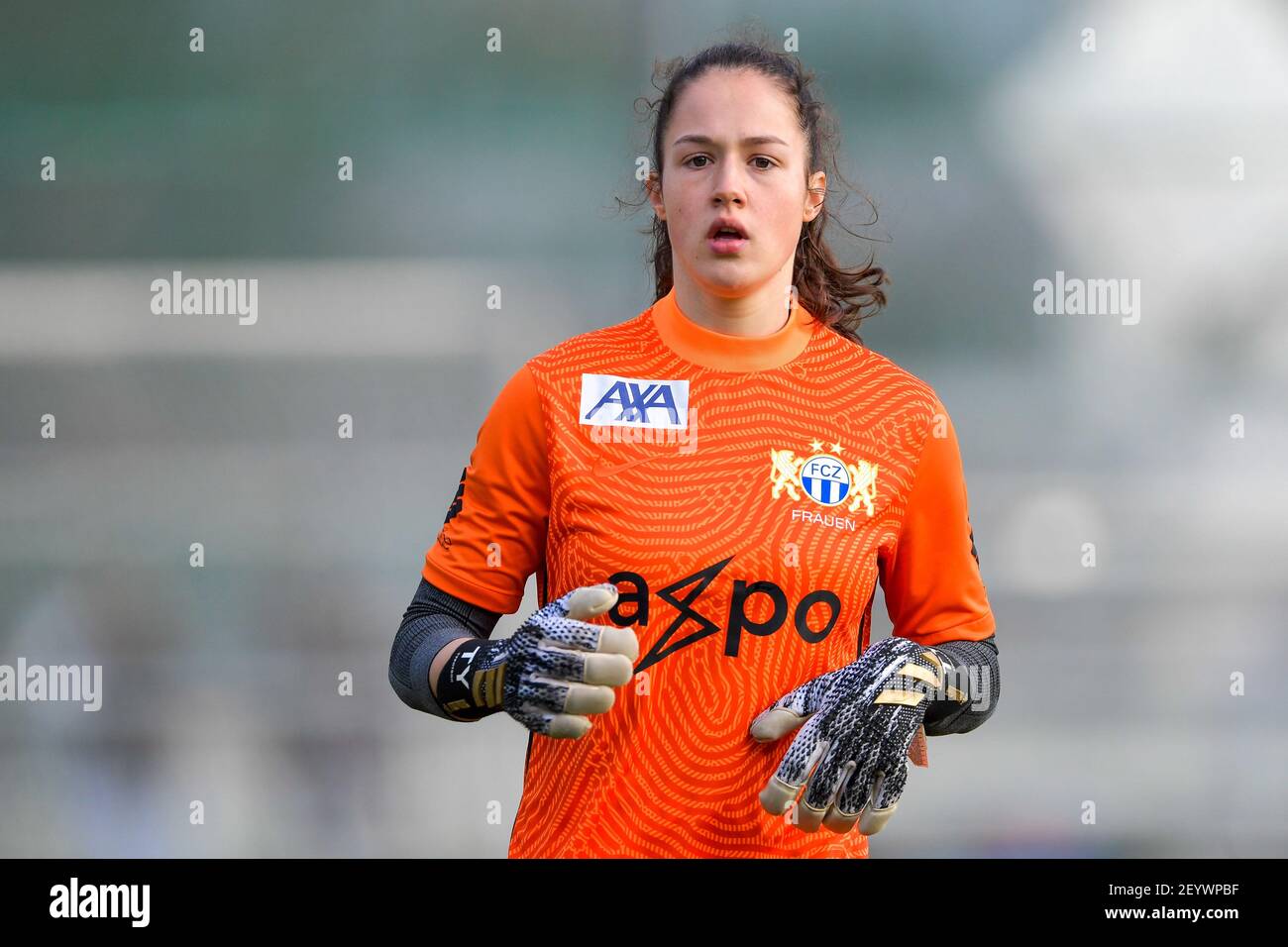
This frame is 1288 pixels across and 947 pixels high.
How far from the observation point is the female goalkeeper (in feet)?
4.88

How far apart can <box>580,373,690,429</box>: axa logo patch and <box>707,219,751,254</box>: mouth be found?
167mm

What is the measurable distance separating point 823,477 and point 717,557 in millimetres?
170

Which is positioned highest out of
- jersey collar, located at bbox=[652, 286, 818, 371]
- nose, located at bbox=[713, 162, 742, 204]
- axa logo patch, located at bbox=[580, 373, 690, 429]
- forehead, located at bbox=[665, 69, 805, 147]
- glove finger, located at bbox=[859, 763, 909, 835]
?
forehead, located at bbox=[665, 69, 805, 147]

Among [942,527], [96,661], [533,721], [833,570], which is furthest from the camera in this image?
[96,661]

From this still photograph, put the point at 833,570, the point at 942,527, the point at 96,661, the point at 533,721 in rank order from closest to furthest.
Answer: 1. the point at 533,721
2. the point at 833,570
3. the point at 942,527
4. the point at 96,661

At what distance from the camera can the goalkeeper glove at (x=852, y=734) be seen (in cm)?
146

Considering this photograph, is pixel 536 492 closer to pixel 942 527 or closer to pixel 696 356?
pixel 696 356

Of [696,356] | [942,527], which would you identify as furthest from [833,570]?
[696,356]

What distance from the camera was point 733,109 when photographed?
62.9 inches

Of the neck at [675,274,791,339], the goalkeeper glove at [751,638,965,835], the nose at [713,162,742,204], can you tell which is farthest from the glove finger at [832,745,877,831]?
the nose at [713,162,742,204]

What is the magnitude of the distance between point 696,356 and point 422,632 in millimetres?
475

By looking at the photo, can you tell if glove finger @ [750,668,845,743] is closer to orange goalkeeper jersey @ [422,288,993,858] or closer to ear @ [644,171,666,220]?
orange goalkeeper jersey @ [422,288,993,858]

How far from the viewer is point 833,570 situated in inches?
60.7

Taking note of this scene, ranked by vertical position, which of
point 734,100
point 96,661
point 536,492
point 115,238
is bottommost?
point 96,661
